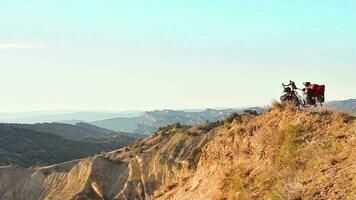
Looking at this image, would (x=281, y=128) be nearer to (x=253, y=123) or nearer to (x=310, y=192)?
A: (x=253, y=123)

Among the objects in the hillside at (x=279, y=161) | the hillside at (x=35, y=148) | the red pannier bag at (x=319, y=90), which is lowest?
the hillside at (x=35, y=148)

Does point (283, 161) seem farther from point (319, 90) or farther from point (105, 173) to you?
point (105, 173)

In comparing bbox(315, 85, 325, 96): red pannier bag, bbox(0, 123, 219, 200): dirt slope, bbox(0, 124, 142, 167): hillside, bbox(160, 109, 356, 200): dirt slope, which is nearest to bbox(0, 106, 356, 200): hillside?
bbox(160, 109, 356, 200): dirt slope

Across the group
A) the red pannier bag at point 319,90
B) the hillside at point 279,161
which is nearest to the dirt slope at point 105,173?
the hillside at point 279,161

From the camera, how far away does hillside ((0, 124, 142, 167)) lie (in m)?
138

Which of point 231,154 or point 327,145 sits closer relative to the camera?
point 327,145

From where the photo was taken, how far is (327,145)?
48.1 ft

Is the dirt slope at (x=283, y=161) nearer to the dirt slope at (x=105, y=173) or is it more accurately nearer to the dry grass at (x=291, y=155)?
the dry grass at (x=291, y=155)

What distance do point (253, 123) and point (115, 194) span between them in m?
55.7

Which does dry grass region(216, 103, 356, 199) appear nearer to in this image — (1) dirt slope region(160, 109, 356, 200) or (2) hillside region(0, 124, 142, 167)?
(1) dirt slope region(160, 109, 356, 200)

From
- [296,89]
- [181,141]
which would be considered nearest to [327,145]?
[296,89]

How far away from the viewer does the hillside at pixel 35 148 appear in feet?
453

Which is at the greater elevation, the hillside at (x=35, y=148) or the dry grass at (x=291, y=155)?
the dry grass at (x=291, y=155)

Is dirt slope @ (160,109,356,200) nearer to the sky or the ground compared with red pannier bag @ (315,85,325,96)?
nearer to the ground
